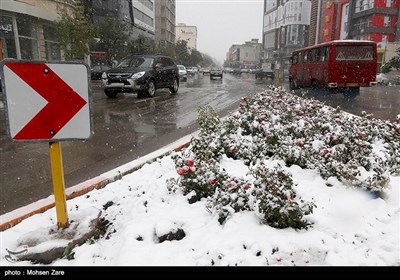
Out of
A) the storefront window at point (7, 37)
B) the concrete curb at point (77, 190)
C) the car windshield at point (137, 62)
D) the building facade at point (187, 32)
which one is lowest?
the concrete curb at point (77, 190)

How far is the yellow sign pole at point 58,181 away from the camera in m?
2.86

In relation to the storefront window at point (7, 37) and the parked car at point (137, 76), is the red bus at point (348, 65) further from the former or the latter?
the storefront window at point (7, 37)

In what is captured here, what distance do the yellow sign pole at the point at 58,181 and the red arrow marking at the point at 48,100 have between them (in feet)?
0.51

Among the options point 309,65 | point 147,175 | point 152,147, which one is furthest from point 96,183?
point 309,65

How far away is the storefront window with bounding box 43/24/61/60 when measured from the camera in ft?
84.8

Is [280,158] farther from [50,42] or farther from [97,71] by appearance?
[50,42]

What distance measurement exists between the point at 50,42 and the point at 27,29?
301cm

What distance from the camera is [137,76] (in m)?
14.4

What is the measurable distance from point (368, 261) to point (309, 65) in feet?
55.7

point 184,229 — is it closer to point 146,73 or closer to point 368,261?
point 368,261

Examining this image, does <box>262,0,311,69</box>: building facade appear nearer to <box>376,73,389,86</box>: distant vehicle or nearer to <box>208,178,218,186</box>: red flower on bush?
<box>376,73,389,86</box>: distant vehicle

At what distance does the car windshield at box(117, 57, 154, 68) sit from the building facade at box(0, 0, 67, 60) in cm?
1062

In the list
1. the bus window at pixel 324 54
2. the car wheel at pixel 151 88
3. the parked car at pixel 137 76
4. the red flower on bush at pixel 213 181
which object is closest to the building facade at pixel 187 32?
the parked car at pixel 137 76

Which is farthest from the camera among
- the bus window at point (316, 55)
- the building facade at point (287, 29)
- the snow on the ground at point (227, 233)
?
the building facade at point (287, 29)
